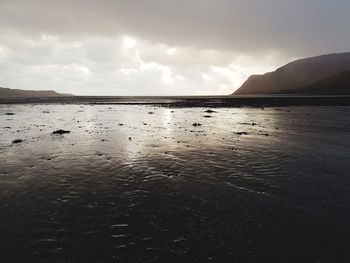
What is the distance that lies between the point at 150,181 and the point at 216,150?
1025cm

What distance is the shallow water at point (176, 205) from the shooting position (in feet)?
32.2

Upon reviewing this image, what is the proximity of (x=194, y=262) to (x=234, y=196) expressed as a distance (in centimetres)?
604

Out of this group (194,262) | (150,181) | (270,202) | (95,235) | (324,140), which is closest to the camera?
(194,262)

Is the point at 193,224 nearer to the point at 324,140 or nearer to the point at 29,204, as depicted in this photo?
the point at 29,204

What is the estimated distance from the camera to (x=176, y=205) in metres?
13.6

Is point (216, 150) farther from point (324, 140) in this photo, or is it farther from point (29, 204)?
point (29, 204)

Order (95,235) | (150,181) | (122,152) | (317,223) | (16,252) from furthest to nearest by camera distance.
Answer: (122,152), (150,181), (317,223), (95,235), (16,252)

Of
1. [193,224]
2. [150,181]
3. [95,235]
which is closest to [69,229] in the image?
[95,235]

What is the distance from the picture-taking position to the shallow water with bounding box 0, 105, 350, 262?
9812mm

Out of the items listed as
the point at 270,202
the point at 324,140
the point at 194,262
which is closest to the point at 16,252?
the point at 194,262

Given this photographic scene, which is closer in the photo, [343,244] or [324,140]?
[343,244]

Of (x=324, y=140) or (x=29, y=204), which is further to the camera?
(x=324, y=140)

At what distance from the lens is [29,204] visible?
45.3 ft

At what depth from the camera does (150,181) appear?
1734 centimetres
